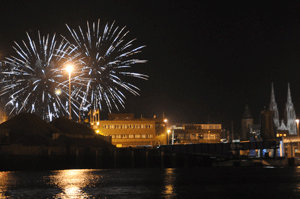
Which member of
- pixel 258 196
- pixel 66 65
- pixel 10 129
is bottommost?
pixel 258 196

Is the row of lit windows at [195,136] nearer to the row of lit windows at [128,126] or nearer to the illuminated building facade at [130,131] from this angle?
the illuminated building facade at [130,131]

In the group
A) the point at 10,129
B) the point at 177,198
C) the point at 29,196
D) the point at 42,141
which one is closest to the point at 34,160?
the point at 42,141

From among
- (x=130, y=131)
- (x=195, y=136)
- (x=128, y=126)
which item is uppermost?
(x=128, y=126)

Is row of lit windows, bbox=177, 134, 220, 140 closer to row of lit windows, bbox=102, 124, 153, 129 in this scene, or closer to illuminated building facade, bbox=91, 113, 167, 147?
illuminated building facade, bbox=91, 113, 167, 147

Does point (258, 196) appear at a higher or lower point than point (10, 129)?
lower

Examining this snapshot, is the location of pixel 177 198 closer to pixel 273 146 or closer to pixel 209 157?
pixel 209 157

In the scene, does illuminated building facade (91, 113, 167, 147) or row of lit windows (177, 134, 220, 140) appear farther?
row of lit windows (177, 134, 220, 140)

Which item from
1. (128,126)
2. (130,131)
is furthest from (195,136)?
(128,126)

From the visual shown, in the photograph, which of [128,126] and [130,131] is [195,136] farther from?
[128,126]

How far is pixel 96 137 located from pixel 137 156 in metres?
13.8

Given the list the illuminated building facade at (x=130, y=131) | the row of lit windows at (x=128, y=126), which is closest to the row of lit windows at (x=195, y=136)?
the illuminated building facade at (x=130, y=131)

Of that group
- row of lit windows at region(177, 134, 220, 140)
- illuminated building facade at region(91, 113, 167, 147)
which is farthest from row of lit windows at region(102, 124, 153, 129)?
row of lit windows at region(177, 134, 220, 140)

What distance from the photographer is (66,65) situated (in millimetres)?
74375

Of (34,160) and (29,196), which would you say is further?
(34,160)
